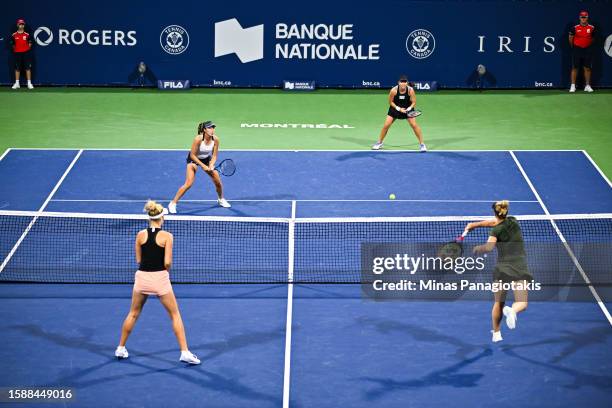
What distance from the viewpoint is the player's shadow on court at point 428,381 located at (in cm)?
1229

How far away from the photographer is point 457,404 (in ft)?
39.2

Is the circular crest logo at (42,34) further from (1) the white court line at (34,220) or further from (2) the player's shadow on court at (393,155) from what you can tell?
(2) the player's shadow on court at (393,155)

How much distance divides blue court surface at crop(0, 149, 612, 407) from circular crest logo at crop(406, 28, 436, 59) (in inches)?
415

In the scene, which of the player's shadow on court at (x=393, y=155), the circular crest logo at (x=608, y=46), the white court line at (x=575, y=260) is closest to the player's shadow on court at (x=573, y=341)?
the white court line at (x=575, y=260)

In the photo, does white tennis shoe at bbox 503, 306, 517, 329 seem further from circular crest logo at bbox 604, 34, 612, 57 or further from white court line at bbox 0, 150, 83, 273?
circular crest logo at bbox 604, 34, 612, 57

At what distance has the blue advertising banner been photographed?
29.0 metres

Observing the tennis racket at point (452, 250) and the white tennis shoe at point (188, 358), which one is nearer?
the white tennis shoe at point (188, 358)

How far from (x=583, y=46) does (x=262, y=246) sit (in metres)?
15.4

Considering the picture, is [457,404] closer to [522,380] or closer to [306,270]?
[522,380]

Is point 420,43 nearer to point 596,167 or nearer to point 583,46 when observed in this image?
point 583,46

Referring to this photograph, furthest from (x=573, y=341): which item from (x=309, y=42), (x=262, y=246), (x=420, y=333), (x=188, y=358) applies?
(x=309, y=42)

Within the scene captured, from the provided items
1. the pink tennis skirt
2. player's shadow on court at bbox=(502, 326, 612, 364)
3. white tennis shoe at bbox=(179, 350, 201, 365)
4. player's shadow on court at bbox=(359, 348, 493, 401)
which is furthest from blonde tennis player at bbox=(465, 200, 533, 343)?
the pink tennis skirt

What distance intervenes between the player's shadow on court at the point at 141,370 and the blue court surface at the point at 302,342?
0.02 metres

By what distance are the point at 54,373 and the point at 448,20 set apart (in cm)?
1950
